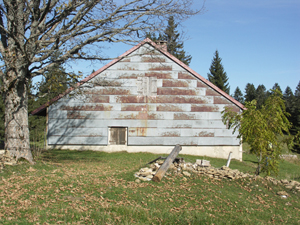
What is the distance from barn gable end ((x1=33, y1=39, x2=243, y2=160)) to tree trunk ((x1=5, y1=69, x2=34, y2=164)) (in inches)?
261

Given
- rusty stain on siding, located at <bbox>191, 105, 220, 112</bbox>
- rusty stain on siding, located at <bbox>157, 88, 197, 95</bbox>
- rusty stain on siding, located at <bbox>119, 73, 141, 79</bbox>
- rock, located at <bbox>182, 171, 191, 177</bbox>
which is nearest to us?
rock, located at <bbox>182, 171, 191, 177</bbox>

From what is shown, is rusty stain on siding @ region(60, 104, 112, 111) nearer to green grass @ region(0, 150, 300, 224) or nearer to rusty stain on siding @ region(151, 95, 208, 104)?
rusty stain on siding @ region(151, 95, 208, 104)

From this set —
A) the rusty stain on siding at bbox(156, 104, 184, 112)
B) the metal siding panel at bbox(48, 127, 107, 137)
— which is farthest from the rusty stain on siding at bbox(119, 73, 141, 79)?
the metal siding panel at bbox(48, 127, 107, 137)

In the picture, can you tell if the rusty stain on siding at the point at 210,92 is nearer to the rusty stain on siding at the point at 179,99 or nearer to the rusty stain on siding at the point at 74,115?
the rusty stain on siding at the point at 179,99

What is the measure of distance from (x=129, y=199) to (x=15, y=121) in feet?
20.2

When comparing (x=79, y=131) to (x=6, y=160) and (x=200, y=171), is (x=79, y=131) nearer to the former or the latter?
(x=6, y=160)

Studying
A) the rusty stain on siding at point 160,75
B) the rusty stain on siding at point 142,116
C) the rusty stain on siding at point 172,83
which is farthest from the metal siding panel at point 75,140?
the rusty stain on siding at point 172,83

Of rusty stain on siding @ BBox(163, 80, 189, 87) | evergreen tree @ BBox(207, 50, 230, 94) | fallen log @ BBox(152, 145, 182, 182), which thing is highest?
evergreen tree @ BBox(207, 50, 230, 94)

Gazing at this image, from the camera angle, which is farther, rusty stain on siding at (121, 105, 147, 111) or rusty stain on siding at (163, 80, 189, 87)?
rusty stain on siding at (163, 80, 189, 87)

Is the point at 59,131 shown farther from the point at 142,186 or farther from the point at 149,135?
the point at 142,186

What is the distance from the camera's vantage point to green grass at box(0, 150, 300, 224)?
6522 mm

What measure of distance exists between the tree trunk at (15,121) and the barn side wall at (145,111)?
21.7ft

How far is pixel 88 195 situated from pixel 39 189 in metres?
1.47

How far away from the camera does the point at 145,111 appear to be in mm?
18484
